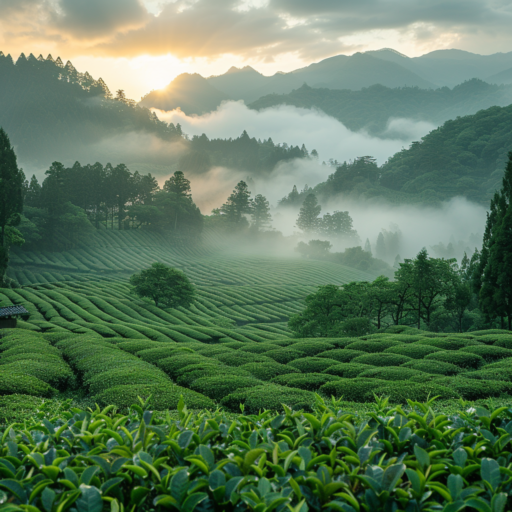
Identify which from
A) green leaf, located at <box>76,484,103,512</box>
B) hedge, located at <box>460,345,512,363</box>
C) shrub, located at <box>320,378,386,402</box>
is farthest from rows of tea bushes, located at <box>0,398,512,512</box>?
hedge, located at <box>460,345,512,363</box>

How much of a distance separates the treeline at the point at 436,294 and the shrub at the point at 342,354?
13.7 m

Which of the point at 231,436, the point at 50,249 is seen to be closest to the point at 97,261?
the point at 50,249

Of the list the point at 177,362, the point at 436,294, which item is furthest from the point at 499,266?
the point at 177,362

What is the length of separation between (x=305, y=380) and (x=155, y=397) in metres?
5.17

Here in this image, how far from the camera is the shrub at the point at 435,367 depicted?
1492cm

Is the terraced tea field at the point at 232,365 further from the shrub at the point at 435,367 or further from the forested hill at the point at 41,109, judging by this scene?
the forested hill at the point at 41,109

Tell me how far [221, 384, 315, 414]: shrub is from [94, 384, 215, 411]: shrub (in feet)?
2.45

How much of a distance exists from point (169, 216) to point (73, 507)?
101 metres

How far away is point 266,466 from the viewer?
406cm

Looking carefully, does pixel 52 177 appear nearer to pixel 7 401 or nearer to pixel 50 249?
pixel 50 249

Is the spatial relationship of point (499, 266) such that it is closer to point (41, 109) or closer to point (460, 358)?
point (460, 358)

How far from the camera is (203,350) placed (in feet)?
63.4

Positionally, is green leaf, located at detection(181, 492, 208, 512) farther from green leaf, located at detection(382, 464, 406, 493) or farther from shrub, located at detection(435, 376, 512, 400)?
shrub, located at detection(435, 376, 512, 400)

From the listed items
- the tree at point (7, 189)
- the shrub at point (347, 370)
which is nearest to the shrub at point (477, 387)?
the shrub at point (347, 370)
